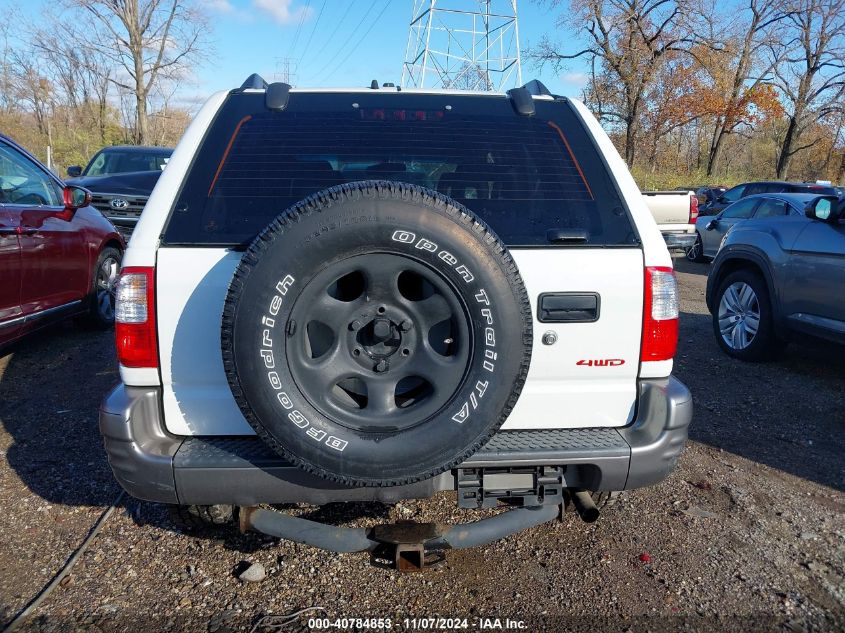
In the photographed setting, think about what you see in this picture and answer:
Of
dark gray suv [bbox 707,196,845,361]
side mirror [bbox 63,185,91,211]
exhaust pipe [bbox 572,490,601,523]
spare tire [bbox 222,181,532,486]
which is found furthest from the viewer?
side mirror [bbox 63,185,91,211]

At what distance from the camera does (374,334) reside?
2.00 m

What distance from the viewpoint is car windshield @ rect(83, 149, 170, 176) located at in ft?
38.9

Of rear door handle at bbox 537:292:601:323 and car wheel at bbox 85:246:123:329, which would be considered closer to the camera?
rear door handle at bbox 537:292:601:323

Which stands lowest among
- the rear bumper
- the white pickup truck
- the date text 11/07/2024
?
the date text 11/07/2024

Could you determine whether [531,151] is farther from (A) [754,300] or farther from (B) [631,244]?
(A) [754,300]

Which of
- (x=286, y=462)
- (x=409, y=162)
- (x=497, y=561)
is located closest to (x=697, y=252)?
(x=497, y=561)

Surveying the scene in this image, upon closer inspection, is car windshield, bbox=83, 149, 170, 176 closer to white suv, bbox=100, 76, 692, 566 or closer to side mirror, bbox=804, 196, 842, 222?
white suv, bbox=100, 76, 692, 566

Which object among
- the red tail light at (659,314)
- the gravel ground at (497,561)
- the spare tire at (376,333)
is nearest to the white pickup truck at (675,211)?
the gravel ground at (497,561)

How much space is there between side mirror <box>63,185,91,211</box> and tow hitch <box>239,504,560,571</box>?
4.13 m

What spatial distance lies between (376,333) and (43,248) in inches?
165

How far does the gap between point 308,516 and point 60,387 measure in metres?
2.97

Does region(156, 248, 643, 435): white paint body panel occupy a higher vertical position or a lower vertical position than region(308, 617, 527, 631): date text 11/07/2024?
higher

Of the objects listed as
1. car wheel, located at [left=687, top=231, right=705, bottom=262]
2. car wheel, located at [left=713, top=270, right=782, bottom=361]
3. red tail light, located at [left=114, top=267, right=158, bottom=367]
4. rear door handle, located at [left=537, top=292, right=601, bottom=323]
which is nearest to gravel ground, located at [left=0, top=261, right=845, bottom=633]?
red tail light, located at [left=114, top=267, right=158, bottom=367]

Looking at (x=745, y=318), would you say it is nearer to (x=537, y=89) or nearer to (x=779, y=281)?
(x=779, y=281)
